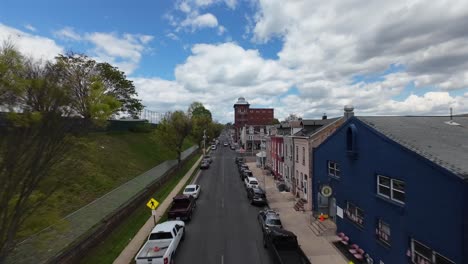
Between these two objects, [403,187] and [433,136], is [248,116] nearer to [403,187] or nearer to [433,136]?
[433,136]

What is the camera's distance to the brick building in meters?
142

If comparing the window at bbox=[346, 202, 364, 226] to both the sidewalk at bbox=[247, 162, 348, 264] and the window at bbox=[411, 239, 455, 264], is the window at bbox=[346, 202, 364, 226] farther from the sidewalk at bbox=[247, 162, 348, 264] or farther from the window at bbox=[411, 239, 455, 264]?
the window at bbox=[411, 239, 455, 264]

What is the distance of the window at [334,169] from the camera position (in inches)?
824

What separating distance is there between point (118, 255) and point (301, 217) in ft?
46.2

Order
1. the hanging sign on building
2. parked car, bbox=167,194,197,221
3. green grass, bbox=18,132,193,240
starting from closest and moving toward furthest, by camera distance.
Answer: green grass, bbox=18,132,193,240 → the hanging sign on building → parked car, bbox=167,194,197,221

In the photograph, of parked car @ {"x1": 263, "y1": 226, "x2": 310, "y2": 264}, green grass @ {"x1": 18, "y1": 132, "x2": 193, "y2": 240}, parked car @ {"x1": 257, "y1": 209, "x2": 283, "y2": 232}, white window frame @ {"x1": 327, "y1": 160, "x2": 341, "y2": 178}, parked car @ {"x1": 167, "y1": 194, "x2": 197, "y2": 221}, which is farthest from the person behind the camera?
parked car @ {"x1": 167, "y1": 194, "x2": 197, "y2": 221}

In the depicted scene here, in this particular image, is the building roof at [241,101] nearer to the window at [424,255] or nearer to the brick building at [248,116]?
the brick building at [248,116]

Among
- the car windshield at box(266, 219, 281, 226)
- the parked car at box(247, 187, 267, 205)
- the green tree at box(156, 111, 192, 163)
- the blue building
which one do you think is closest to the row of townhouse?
the blue building

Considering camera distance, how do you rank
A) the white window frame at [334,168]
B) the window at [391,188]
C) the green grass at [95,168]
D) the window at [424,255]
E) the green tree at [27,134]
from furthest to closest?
the white window frame at [334,168] < the window at [391,188] < the green grass at [95,168] < the window at [424,255] < the green tree at [27,134]

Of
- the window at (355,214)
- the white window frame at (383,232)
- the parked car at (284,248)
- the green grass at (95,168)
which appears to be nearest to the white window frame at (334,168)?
the window at (355,214)

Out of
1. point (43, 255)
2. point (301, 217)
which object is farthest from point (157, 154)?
point (43, 255)

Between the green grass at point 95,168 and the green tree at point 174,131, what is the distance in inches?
70.8

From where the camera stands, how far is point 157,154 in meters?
55.8

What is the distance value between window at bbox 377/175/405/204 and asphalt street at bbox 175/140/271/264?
23.0ft
